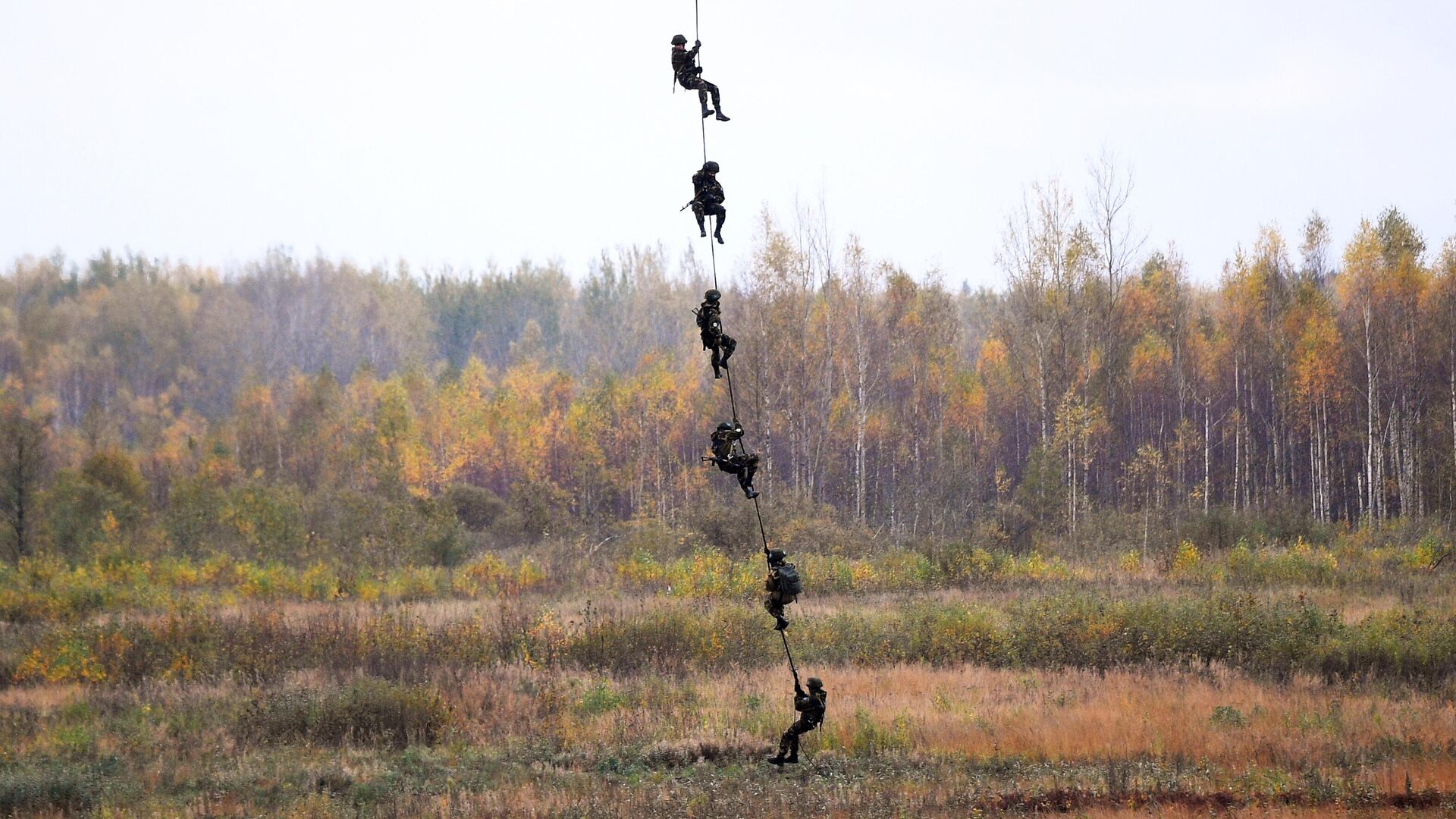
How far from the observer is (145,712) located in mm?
14945

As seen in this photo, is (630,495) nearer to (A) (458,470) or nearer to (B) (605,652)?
(A) (458,470)

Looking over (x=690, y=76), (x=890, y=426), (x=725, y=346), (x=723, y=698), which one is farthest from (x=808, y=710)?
(x=890, y=426)

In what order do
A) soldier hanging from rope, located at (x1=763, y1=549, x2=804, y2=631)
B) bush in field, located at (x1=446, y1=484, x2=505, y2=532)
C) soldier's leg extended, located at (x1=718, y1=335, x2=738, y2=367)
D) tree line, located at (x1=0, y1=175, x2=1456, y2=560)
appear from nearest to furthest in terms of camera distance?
soldier's leg extended, located at (x1=718, y1=335, x2=738, y2=367) < soldier hanging from rope, located at (x1=763, y1=549, x2=804, y2=631) < tree line, located at (x1=0, y1=175, x2=1456, y2=560) < bush in field, located at (x1=446, y1=484, x2=505, y2=532)

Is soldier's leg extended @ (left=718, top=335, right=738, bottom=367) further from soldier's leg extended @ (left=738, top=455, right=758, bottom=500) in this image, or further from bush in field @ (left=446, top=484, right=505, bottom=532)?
bush in field @ (left=446, top=484, right=505, bottom=532)

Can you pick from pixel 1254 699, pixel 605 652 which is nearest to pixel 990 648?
pixel 1254 699

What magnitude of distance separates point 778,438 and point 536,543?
58.5 ft

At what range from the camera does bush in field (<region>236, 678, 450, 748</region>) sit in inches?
543

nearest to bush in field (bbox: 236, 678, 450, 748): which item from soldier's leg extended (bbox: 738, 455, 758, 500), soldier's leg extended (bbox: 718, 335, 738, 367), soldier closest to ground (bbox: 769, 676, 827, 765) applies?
soldier closest to ground (bbox: 769, 676, 827, 765)

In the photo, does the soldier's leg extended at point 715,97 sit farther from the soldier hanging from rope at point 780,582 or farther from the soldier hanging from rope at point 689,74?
the soldier hanging from rope at point 780,582

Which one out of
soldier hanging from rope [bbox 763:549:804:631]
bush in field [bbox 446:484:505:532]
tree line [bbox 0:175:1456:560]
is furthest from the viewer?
bush in field [bbox 446:484:505:532]

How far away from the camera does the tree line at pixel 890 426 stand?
34.0 metres

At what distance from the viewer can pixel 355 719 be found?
46.3 feet

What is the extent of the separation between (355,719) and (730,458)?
11109 mm

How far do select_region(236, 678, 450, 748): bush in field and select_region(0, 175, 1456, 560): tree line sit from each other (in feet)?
49.4
